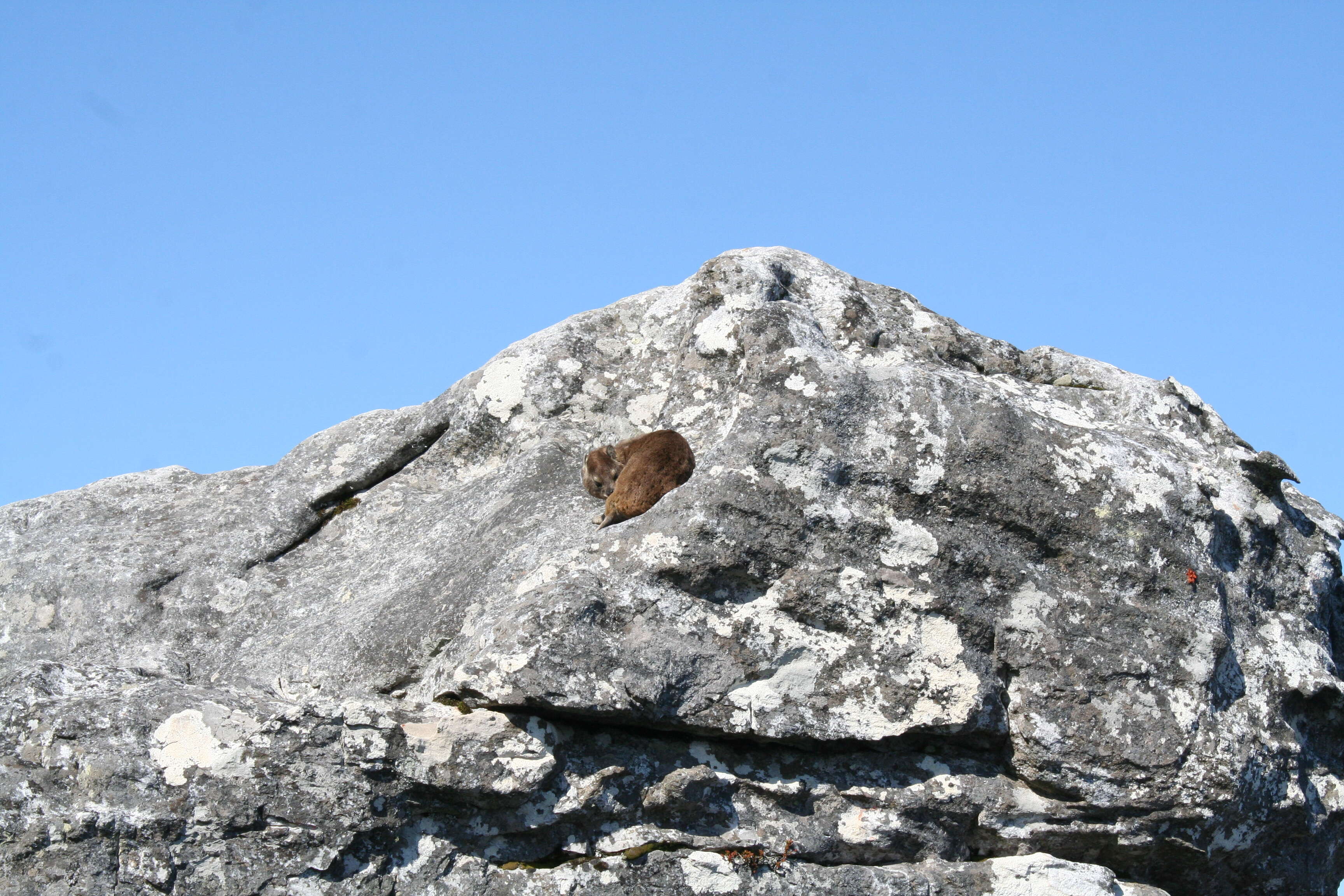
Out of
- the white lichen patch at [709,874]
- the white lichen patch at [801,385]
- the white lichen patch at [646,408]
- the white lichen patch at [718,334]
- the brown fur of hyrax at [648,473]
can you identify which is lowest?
the white lichen patch at [709,874]

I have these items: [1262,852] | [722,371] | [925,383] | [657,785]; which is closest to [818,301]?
[722,371]

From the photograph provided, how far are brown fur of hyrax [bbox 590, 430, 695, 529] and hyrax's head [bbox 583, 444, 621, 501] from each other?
6 centimetres

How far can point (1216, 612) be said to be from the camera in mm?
7062

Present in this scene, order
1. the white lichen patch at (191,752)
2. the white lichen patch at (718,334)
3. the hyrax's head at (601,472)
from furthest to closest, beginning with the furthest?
1. the white lichen patch at (718,334)
2. the hyrax's head at (601,472)
3. the white lichen patch at (191,752)

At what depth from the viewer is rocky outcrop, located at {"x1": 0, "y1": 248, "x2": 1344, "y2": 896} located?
6070 millimetres

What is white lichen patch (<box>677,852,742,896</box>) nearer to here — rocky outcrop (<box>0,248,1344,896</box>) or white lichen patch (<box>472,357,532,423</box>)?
rocky outcrop (<box>0,248,1344,896</box>)

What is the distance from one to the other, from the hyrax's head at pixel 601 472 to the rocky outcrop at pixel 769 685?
0.38ft

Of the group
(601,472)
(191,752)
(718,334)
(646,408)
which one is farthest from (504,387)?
(191,752)

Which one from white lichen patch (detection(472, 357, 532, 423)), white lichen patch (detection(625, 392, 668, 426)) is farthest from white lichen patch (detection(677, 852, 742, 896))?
white lichen patch (detection(472, 357, 532, 423))

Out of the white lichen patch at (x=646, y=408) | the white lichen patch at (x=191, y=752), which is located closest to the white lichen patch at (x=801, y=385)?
the white lichen patch at (x=646, y=408)

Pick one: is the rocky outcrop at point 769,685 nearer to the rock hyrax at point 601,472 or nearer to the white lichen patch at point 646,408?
the rock hyrax at point 601,472

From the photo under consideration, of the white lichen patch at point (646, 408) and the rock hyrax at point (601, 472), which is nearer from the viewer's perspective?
the rock hyrax at point (601, 472)

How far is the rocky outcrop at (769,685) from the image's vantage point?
607 centimetres

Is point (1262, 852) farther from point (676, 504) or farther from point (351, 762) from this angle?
point (351, 762)
